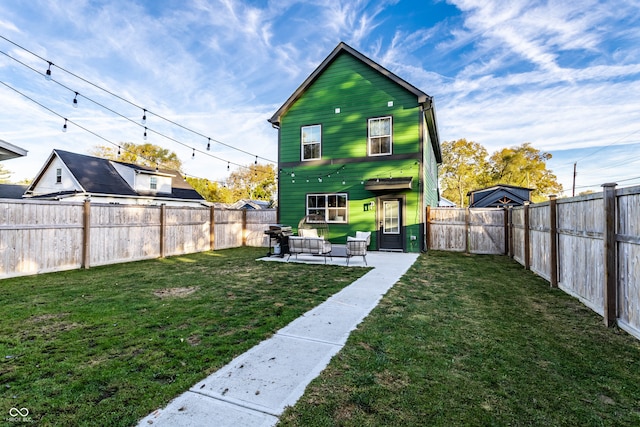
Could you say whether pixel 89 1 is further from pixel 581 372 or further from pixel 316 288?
pixel 581 372

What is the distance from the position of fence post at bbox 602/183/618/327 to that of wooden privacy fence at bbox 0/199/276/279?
1133cm

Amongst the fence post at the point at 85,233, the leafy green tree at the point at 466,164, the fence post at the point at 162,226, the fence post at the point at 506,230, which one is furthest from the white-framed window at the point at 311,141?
the leafy green tree at the point at 466,164

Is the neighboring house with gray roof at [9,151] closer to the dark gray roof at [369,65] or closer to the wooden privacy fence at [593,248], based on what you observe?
the dark gray roof at [369,65]

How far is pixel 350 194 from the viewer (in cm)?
1218

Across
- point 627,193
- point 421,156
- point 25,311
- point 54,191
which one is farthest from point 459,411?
point 54,191

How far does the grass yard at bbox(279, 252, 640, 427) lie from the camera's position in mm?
2127

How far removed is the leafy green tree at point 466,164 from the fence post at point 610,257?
38.9 meters

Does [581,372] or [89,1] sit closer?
[581,372]

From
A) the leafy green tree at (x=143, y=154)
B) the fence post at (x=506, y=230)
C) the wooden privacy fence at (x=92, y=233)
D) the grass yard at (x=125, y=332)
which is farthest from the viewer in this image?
the leafy green tree at (x=143, y=154)

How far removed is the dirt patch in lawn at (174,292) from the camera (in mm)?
5601

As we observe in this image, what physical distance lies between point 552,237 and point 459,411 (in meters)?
5.40

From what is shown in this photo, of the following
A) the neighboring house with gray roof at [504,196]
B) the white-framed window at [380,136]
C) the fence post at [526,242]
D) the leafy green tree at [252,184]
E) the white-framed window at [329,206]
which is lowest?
the fence post at [526,242]

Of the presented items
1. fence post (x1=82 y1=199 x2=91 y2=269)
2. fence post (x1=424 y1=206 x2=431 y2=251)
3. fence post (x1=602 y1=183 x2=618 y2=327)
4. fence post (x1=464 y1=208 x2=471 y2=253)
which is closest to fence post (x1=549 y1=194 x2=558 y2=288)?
fence post (x1=602 y1=183 x2=618 y2=327)

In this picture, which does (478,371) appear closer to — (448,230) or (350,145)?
(350,145)
